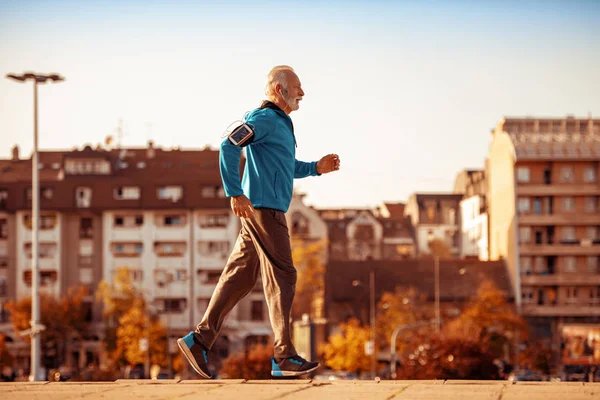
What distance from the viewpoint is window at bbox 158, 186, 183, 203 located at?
114 meters

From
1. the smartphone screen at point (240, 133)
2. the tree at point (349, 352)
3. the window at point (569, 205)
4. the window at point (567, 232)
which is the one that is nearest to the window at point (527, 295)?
the window at point (567, 232)

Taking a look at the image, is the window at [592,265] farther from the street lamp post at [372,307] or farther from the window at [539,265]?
the street lamp post at [372,307]

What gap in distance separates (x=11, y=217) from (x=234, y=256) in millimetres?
107588

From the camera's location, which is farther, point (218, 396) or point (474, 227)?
point (474, 227)

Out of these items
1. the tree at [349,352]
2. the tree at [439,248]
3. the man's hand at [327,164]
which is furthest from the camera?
the tree at [439,248]

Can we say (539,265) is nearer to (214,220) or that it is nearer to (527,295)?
(527,295)

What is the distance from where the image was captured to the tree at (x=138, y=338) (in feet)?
313

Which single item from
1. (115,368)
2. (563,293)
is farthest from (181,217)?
(563,293)

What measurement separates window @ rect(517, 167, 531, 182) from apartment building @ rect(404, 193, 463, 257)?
46.2 metres

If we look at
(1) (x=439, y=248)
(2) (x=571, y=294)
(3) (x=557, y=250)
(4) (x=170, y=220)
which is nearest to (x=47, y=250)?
(4) (x=170, y=220)

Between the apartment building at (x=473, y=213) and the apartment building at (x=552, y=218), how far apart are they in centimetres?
1286

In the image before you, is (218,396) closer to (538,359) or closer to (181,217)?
(538,359)

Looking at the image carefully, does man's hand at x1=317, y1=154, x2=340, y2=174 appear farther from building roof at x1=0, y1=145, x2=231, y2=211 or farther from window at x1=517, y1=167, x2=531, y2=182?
window at x1=517, y1=167, x2=531, y2=182

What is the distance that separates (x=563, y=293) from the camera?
359ft
